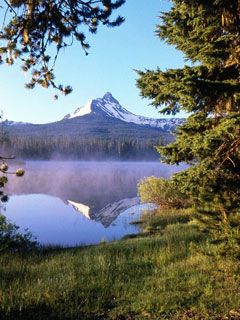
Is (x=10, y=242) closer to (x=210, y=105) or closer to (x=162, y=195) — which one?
(x=210, y=105)

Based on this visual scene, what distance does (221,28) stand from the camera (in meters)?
11.1

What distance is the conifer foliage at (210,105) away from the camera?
961cm

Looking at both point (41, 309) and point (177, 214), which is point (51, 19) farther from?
point (177, 214)

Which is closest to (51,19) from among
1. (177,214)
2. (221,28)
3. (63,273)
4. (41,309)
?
(221,28)

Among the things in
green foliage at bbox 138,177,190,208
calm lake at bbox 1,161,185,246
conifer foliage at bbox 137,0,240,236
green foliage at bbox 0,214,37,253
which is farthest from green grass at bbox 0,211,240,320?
green foliage at bbox 138,177,190,208

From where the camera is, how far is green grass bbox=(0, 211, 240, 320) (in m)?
8.05

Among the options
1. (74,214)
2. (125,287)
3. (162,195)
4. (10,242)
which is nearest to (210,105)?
(125,287)

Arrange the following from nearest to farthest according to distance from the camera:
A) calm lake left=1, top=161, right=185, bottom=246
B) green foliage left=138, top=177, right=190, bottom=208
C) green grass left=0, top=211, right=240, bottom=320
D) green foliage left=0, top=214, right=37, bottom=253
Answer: green grass left=0, top=211, right=240, bottom=320 < green foliage left=0, top=214, right=37, bottom=253 < calm lake left=1, top=161, right=185, bottom=246 < green foliage left=138, top=177, right=190, bottom=208

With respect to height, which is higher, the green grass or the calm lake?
the green grass

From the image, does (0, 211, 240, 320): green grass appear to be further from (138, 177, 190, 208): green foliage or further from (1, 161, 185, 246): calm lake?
(138, 177, 190, 208): green foliage

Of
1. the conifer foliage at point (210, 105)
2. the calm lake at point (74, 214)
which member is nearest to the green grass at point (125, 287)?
the conifer foliage at point (210, 105)

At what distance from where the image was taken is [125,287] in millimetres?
9641

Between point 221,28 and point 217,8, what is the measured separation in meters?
1.05

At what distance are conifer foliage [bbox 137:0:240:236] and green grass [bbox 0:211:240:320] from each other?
143cm
